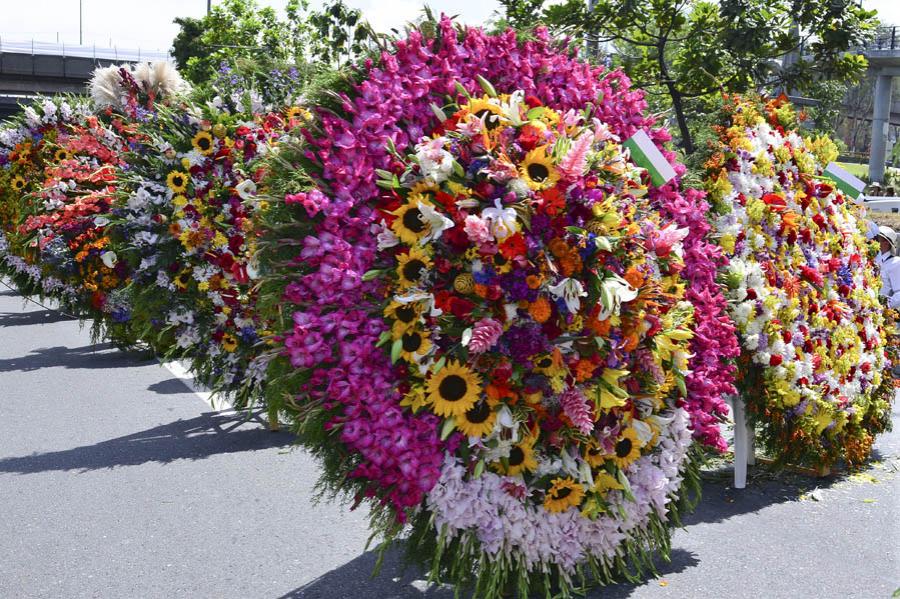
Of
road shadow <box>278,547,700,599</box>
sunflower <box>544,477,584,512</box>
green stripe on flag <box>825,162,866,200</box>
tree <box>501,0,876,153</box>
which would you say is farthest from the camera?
tree <box>501,0,876,153</box>

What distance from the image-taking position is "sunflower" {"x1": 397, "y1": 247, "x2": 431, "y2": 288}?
175 inches

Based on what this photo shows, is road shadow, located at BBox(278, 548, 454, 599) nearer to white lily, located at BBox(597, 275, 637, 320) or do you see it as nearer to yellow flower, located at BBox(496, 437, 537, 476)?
yellow flower, located at BBox(496, 437, 537, 476)

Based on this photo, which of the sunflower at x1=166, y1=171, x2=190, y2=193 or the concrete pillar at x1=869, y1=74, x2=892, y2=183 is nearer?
the sunflower at x1=166, y1=171, x2=190, y2=193

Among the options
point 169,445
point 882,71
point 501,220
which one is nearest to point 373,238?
point 501,220

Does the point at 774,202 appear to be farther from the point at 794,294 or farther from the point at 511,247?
the point at 511,247

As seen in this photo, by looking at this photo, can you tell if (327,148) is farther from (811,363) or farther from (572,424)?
(811,363)

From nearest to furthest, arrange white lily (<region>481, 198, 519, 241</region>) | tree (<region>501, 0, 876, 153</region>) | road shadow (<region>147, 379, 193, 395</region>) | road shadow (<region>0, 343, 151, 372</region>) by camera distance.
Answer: white lily (<region>481, 198, 519, 241</region>) → tree (<region>501, 0, 876, 153</region>) → road shadow (<region>147, 379, 193, 395</region>) → road shadow (<region>0, 343, 151, 372</region>)

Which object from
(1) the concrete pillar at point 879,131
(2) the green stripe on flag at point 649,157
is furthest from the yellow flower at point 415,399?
(1) the concrete pillar at point 879,131

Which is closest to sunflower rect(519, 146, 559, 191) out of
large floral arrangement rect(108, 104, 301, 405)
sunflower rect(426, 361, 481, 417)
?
sunflower rect(426, 361, 481, 417)

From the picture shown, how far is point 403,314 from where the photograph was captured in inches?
175

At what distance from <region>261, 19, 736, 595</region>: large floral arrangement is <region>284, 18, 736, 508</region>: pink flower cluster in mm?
11

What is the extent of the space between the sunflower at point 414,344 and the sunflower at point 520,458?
1.92ft

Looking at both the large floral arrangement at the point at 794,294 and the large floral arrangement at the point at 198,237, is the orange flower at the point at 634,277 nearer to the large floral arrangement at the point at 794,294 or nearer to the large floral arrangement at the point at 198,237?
the large floral arrangement at the point at 794,294

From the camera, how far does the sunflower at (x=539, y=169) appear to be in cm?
446
